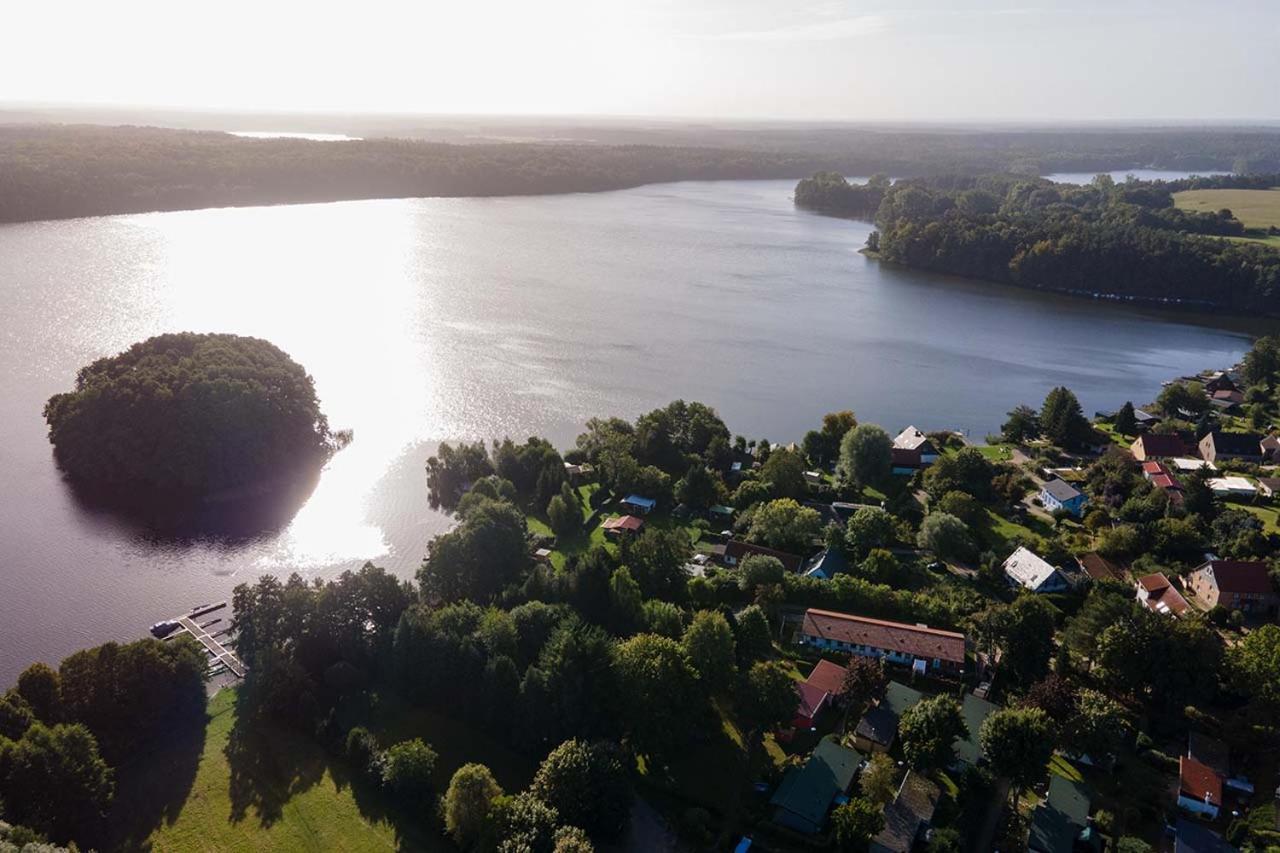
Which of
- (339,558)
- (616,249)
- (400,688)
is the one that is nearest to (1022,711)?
(400,688)

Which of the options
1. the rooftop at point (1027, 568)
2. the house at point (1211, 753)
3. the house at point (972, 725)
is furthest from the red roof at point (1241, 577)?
the house at point (972, 725)

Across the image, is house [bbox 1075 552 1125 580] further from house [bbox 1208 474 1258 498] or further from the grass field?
the grass field

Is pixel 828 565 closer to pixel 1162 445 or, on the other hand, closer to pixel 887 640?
pixel 887 640

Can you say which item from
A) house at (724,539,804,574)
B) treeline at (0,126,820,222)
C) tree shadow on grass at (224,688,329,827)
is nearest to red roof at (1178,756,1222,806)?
house at (724,539,804,574)

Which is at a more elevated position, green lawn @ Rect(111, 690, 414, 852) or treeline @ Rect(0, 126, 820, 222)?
treeline @ Rect(0, 126, 820, 222)

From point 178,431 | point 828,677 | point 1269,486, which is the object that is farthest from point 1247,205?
point 178,431

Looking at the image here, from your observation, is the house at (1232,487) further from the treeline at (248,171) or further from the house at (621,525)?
the treeline at (248,171)
